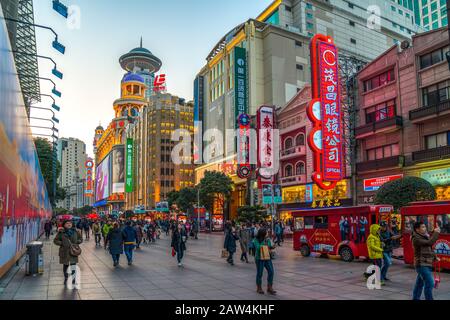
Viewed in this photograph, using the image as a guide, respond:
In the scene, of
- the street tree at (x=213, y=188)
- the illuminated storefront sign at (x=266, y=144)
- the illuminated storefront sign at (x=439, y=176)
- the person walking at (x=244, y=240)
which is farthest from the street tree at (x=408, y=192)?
the street tree at (x=213, y=188)

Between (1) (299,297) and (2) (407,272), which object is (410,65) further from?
(1) (299,297)

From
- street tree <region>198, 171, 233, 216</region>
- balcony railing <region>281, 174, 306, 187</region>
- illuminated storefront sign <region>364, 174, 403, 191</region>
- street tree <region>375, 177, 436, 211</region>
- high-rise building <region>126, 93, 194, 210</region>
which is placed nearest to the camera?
street tree <region>375, 177, 436, 211</region>

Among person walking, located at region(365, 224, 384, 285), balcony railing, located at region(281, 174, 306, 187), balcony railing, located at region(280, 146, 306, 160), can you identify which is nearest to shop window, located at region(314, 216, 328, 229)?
person walking, located at region(365, 224, 384, 285)

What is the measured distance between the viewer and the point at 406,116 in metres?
32.2

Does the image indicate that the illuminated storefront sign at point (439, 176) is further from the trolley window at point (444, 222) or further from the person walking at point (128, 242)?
→ the person walking at point (128, 242)

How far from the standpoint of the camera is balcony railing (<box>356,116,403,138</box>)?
3222cm

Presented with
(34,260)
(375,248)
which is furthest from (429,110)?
(34,260)

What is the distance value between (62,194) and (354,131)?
6617 centimetres

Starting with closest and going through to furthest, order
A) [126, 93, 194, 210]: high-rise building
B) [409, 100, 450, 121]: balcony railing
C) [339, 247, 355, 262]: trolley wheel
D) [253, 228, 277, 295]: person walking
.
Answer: [253, 228, 277, 295]: person walking
[339, 247, 355, 262]: trolley wheel
[409, 100, 450, 121]: balcony railing
[126, 93, 194, 210]: high-rise building

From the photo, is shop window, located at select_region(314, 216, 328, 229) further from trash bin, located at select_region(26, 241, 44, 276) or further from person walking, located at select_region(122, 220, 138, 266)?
trash bin, located at select_region(26, 241, 44, 276)

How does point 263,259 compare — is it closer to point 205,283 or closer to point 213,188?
point 205,283

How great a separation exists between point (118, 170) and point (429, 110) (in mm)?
133565

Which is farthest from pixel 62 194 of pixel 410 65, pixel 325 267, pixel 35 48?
pixel 325 267

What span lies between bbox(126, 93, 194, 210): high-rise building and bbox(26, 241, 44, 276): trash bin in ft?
345
